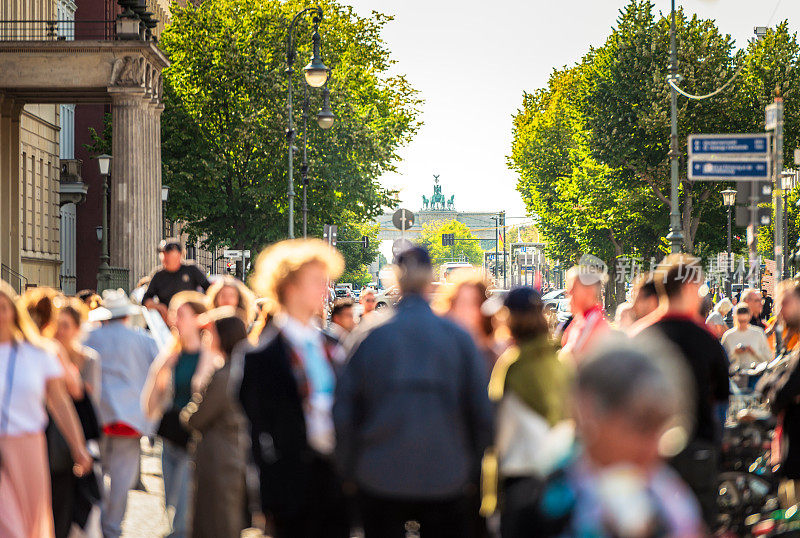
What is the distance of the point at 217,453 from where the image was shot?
23.7 ft

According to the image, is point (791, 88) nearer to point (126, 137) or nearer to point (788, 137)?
point (788, 137)

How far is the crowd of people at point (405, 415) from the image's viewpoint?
8.17 feet

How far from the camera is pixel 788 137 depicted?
49469 mm

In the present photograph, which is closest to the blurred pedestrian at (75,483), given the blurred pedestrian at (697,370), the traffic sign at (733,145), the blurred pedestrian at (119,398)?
the blurred pedestrian at (119,398)

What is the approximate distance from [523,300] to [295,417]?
4.33ft

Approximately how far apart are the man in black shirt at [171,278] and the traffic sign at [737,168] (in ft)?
17.7

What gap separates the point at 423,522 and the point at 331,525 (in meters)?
0.64

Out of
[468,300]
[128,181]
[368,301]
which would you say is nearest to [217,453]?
[468,300]

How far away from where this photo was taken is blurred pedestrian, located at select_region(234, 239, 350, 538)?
543cm

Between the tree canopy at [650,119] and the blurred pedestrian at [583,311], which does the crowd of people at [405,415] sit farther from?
the tree canopy at [650,119]

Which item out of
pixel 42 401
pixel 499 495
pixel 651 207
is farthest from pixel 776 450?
pixel 651 207

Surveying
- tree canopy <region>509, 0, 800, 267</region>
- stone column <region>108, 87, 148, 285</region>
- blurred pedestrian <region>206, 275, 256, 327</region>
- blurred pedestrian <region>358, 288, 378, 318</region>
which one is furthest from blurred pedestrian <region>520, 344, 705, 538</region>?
tree canopy <region>509, 0, 800, 267</region>

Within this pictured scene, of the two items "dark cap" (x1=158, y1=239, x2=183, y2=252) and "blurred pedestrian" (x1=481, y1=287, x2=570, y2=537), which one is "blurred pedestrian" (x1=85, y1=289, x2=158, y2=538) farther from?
"blurred pedestrian" (x1=481, y1=287, x2=570, y2=537)

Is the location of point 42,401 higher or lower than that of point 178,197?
lower
